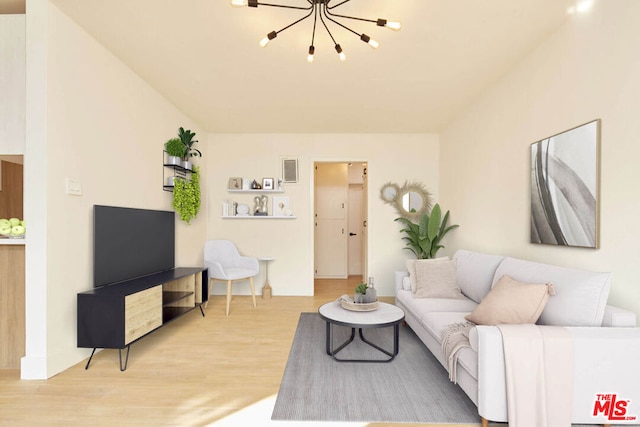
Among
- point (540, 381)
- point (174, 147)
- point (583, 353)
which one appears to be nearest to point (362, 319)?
point (540, 381)

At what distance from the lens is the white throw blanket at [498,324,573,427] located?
1.56 m

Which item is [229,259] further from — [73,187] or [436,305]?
[436,305]

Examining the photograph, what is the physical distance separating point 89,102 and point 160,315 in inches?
75.9

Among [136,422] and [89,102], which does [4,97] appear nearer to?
[89,102]

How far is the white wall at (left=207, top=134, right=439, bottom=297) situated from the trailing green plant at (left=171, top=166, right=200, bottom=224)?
998 millimetres

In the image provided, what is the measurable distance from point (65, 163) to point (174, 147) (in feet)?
4.66

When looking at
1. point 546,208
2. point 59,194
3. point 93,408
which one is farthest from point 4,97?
point 546,208

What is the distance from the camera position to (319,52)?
2619 mm

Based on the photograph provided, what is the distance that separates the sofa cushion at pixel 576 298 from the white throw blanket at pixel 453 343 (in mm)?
491

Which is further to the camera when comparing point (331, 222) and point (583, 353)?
point (331, 222)

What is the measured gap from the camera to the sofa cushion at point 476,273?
8.99 ft

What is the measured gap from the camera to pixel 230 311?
3963 millimetres

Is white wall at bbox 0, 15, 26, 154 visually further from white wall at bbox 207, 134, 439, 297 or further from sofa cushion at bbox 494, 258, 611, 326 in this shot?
sofa cushion at bbox 494, 258, 611, 326

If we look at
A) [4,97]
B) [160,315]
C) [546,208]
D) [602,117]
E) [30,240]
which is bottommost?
[160,315]
